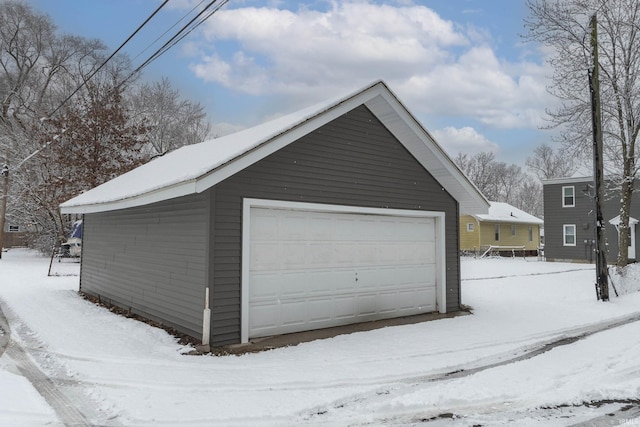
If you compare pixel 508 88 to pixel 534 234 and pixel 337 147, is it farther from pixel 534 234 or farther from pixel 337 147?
pixel 534 234

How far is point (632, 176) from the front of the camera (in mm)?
16062

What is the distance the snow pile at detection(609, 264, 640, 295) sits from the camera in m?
13.7

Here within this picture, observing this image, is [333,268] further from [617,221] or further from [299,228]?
[617,221]

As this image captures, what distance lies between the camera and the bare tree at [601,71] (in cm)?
1521

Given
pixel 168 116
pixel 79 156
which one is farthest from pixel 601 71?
pixel 168 116

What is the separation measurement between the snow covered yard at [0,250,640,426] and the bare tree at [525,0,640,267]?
9226 mm

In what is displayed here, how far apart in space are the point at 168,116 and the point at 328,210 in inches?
1210

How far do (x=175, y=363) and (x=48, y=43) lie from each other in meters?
38.3

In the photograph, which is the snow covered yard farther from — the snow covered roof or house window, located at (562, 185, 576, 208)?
the snow covered roof

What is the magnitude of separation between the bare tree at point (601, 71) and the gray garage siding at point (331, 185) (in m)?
8.65

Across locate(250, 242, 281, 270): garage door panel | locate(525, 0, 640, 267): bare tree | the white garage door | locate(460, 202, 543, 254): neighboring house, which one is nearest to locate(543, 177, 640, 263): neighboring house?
locate(460, 202, 543, 254): neighboring house

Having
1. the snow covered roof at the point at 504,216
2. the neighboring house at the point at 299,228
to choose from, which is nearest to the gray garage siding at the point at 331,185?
the neighboring house at the point at 299,228

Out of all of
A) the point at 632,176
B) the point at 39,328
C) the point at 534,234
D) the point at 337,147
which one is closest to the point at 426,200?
the point at 337,147

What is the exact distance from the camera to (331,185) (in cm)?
838
